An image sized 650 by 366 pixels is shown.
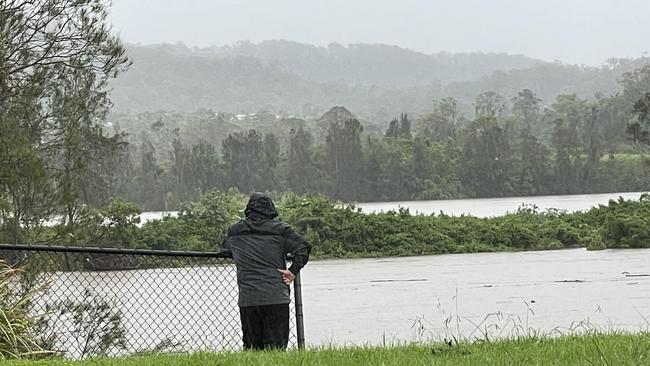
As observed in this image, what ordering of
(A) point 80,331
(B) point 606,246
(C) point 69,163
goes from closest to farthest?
1. (A) point 80,331
2. (C) point 69,163
3. (B) point 606,246

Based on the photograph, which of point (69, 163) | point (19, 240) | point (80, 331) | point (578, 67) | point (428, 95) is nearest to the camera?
point (80, 331)

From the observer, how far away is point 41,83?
49.9 ft

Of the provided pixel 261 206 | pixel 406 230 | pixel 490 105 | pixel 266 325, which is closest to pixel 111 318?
pixel 266 325

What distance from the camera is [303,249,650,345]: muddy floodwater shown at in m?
13.9

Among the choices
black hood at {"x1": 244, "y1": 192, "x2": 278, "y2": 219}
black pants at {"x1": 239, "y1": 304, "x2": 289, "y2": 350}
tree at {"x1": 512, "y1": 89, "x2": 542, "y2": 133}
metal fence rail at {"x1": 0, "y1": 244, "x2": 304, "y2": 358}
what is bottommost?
metal fence rail at {"x1": 0, "y1": 244, "x2": 304, "y2": 358}

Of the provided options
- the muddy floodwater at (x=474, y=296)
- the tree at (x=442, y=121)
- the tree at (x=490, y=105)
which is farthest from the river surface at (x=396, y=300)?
the tree at (x=490, y=105)

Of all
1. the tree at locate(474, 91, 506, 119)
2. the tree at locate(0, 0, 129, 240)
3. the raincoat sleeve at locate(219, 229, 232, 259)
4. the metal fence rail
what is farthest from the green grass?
the tree at locate(474, 91, 506, 119)

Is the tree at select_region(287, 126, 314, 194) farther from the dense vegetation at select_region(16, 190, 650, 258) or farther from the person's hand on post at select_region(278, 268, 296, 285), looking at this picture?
the person's hand on post at select_region(278, 268, 296, 285)

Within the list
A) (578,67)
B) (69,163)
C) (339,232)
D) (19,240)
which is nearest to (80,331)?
(19,240)

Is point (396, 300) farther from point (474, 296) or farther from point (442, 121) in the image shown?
point (442, 121)

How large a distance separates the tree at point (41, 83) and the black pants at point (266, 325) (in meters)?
7.30

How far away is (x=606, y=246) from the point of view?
34.9 metres

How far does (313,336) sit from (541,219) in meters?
26.9

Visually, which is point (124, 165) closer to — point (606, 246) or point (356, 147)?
point (356, 147)
